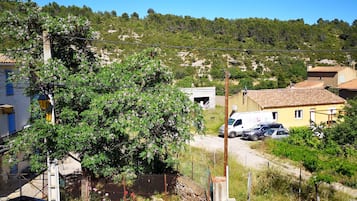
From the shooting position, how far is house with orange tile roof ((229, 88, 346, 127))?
111 ft

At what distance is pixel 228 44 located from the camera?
267 ft

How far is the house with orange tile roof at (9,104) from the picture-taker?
1922 cm

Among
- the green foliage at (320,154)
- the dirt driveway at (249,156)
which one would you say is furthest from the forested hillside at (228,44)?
the green foliage at (320,154)

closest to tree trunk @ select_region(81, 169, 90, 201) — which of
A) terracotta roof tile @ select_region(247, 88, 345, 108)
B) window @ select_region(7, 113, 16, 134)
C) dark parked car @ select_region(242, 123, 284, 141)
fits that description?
window @ select_region(7, 113, 16, 134)

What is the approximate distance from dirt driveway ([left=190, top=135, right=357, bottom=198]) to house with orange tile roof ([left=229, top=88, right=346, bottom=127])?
5668 millimetres

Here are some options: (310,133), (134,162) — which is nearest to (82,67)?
(134,162)

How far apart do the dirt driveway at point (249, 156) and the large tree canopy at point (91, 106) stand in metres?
4.23

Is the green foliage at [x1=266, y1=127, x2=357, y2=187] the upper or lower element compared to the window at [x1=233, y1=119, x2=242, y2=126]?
lower

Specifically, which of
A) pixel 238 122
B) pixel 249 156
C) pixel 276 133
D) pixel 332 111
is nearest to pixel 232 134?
pixel 238 122

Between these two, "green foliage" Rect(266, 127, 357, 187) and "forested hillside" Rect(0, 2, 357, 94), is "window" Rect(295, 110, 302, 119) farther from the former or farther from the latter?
"forested hillside" Rect(0, 2, 357, 94)

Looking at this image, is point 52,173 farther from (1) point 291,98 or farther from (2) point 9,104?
(1) point 291,98

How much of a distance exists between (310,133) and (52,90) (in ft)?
69.1

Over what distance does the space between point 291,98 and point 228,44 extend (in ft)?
158

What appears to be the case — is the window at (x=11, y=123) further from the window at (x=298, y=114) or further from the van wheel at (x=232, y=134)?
the window at (x=298, y=114)
